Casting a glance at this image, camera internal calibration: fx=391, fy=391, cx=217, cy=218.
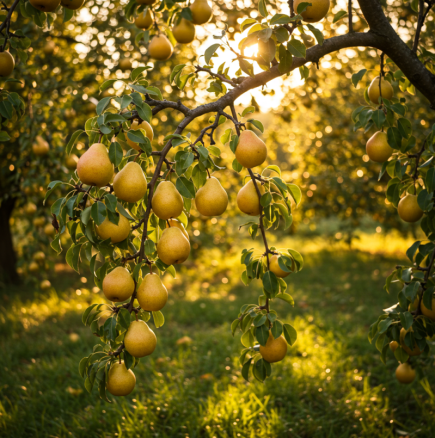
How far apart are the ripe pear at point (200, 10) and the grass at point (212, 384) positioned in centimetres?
186

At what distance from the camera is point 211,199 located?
3.93ft

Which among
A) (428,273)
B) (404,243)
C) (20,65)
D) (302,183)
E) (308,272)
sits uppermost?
(404,243)

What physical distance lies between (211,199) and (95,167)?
357mm

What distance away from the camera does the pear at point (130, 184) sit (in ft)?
3.42

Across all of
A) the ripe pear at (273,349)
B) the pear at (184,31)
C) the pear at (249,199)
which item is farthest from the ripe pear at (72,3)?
the ripe pear at (273,349)

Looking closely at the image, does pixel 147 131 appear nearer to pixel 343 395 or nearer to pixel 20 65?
pixel 20 65

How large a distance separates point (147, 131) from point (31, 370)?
2.38 metres

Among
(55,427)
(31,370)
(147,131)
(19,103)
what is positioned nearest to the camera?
(147,131)

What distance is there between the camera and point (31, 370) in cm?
287

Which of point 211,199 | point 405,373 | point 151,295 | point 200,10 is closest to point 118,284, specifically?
point 151,295

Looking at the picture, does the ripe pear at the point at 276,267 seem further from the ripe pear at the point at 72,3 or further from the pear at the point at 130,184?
the ripe pear at the point at 72,3

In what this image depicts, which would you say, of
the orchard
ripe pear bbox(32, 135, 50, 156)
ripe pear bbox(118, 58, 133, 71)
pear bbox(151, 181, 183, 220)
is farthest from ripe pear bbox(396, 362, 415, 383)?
ripe pear bbox(118, 58, 133, 71)

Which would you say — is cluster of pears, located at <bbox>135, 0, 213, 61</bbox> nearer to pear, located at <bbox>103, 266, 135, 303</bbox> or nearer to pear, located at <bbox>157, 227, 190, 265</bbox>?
pear, located at <bbox>157, 227, 190, 265</bbox>

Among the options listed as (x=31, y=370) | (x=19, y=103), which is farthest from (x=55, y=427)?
(x=19, y=103)
